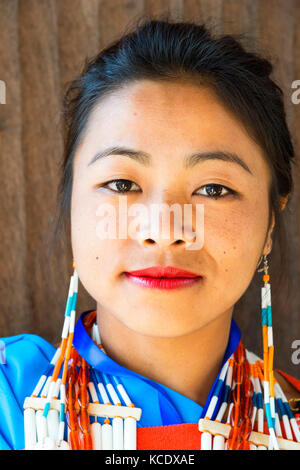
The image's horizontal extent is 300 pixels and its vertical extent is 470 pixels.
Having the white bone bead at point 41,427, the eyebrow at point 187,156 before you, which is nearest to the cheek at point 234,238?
the eyebrow at point 187,156

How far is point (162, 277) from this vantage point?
50.1 inches

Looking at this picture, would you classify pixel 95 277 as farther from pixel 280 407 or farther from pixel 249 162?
pixel 280 407

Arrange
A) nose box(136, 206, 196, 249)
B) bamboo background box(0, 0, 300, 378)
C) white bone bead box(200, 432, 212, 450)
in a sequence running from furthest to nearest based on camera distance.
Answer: bamboo background box(0, 0, 300, 378)
white bone bead box(200, 432, 212, 450)
nose box(136, 206, 196, 249)

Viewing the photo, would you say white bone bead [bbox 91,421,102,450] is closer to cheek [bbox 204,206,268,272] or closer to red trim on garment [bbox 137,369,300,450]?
red trim on garment [bbox 137,369,300,450]

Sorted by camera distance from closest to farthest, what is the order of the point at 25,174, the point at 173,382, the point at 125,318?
the point at 125,318 → the point at 173,382 → the point at 25,174

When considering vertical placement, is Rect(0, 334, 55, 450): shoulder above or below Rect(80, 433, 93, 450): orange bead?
above

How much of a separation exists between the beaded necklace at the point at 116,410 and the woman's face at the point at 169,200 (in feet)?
0.65

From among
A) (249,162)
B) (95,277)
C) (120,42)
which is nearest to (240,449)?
(95,277)

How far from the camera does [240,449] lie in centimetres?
136

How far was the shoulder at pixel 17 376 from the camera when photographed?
1349 millimetres

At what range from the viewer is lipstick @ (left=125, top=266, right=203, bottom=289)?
1.26 meters

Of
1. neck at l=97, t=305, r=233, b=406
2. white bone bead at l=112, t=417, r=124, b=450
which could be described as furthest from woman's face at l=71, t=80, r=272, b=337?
white bone bead at l=112, t=417, r=124, b=450

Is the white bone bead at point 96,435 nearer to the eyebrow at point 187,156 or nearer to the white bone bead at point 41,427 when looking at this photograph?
the white bone bead at point 41,427

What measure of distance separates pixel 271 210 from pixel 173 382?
0.51 meters
